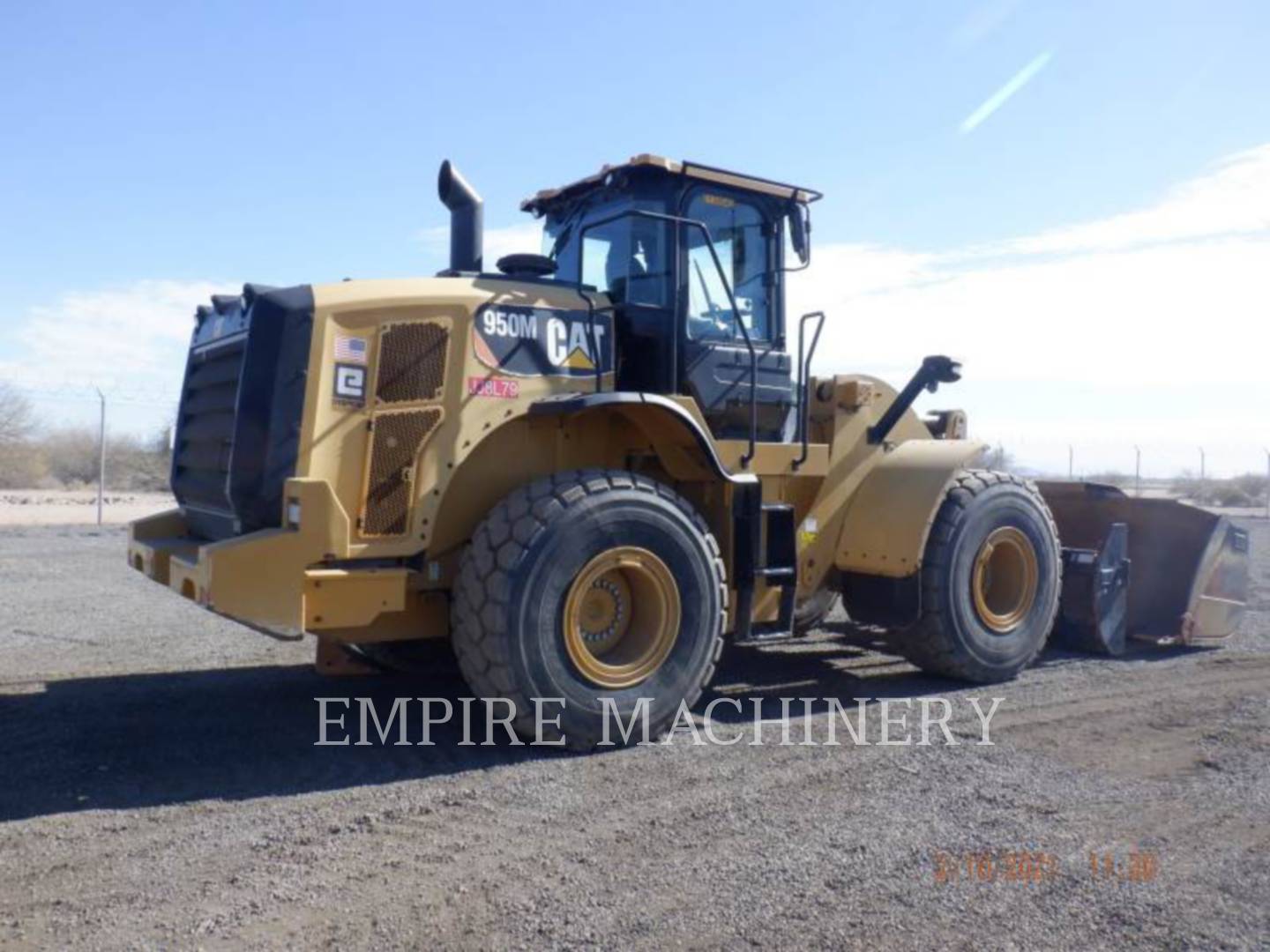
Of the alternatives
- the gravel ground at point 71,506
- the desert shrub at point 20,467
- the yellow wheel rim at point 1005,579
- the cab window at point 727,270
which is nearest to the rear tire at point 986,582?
the yellow wheel rim at point 1005,579

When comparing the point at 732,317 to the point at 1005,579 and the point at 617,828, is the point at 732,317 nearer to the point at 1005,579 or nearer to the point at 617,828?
the point at 1005,579

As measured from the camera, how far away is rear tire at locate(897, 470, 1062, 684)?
7215 millimetres

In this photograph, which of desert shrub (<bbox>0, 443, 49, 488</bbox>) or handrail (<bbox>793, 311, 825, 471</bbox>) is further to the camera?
desert shrub (<bbox>0, 443, 49, 488</bbox>)

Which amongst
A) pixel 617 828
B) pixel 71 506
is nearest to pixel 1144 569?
pixel 617 828

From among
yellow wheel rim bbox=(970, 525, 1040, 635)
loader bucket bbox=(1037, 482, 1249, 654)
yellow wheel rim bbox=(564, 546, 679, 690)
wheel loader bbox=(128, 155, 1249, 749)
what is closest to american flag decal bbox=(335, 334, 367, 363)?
wheel loader bbox=(128, 155, 1249, 749)

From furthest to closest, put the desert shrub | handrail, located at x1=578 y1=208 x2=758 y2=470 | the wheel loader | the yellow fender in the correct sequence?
1. the desert shrub
2. the yellow fender
3. handrail, located at x1=578 y1=208 x2=758 y2=470
4. the wheel loader

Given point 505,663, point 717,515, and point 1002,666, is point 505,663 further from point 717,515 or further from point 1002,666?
point 1002,666

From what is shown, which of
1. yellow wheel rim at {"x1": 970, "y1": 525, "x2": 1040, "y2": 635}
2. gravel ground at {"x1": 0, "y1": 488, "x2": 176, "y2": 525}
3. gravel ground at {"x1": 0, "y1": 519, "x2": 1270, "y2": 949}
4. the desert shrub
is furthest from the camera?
the desert shrub

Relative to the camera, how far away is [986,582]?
787 cm

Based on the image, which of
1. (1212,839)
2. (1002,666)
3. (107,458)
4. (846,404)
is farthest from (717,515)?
(107,458)

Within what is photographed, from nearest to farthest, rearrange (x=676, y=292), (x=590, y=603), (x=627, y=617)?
1. (x=590, y=603)
2. (x=627, y=617)
3. (x=676, y=292)

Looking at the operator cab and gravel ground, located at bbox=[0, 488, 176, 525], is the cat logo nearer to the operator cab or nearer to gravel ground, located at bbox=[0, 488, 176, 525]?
the operator cab

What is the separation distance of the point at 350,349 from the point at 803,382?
2.96m

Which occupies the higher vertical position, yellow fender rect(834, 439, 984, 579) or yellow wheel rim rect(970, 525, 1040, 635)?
yellow fender rect(834, 439, 984, 579)
